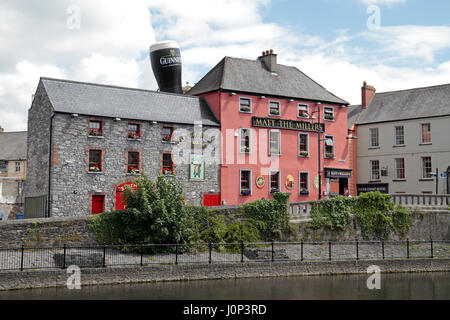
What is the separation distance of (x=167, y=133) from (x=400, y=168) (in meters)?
20.5

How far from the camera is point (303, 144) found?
4119 centimetres

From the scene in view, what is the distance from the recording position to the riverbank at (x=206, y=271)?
20.6 metres

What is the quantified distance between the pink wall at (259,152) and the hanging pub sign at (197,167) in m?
1.52

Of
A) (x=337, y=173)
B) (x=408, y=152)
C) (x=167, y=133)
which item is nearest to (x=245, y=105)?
(x=167, y=133)

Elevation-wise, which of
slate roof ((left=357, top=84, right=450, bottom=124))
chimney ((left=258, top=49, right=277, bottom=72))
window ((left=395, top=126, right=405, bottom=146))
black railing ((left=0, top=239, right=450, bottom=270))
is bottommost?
black railing ((left=0, top=239, right=450, bottom=270))

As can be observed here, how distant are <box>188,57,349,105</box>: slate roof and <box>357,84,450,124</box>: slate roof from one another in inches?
211

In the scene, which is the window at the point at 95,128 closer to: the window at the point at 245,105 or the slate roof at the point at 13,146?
the window at the point at 245,105

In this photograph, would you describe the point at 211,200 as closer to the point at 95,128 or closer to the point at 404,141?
the point at 95,128

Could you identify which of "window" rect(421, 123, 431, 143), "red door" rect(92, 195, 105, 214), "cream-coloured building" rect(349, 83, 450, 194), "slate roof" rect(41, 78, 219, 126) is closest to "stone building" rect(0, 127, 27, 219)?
"slate roof" rect(41, 78, 219, 126)

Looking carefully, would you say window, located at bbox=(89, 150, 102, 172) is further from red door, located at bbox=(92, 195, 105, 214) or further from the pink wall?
the pink wall

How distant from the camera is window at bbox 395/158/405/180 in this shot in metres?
44.9

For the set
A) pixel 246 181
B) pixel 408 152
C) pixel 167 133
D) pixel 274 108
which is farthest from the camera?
pixel 408 152
